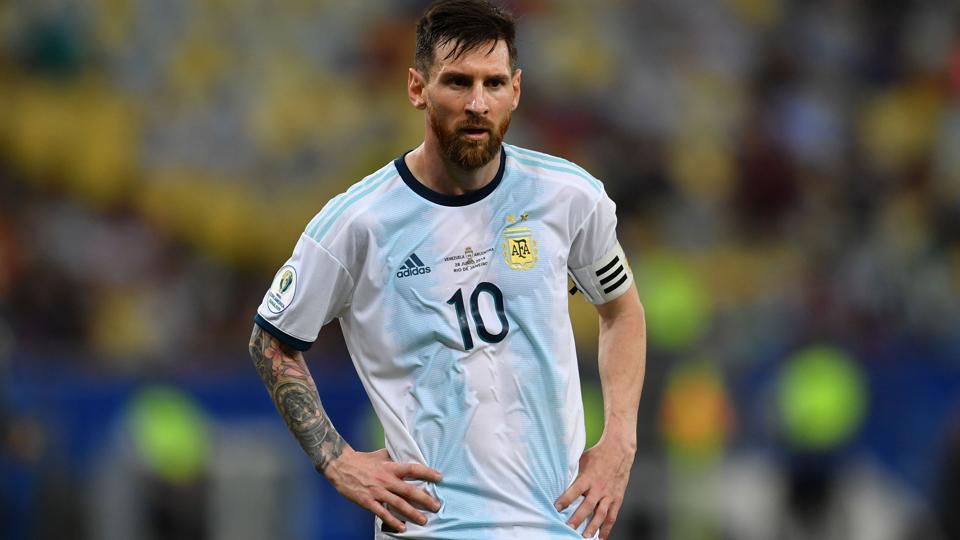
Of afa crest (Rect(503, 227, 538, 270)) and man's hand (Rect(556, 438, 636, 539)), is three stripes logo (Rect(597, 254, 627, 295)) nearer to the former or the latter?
afa crest (Rect(503, 227, 538, 270))

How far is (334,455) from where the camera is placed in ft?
14.7

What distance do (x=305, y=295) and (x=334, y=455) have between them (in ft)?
1.49

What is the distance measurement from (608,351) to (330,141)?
9137 mm

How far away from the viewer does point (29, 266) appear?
12094mm

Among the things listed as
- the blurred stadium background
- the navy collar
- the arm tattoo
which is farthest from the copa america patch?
the blurred stadium background

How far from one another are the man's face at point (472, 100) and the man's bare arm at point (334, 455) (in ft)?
2.53

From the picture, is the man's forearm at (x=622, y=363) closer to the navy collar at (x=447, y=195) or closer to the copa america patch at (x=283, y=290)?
the navy collar at (x=447, y=195)

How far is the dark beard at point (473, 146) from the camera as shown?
14.2 ft

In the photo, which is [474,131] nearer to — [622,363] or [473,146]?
[473,146]

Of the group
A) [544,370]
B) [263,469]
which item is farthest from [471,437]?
[263,469]

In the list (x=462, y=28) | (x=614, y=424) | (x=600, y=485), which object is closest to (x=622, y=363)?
(x=614, y=424)

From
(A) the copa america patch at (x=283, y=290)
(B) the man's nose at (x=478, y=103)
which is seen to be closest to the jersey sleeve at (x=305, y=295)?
(A) the copa america patch at (x=283, y=290)

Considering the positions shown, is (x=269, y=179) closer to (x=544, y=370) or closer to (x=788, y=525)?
(x=788, y=525)

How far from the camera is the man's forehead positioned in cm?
431
